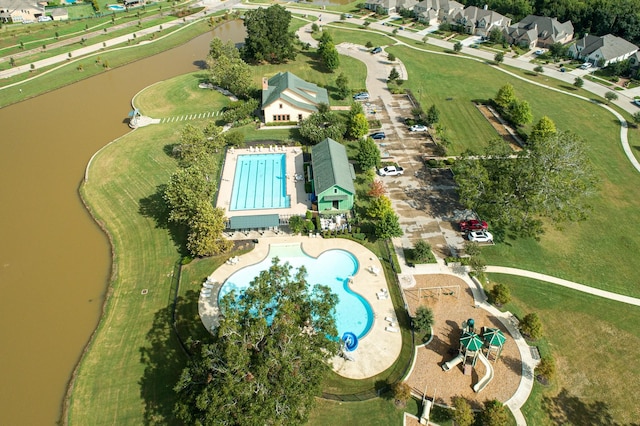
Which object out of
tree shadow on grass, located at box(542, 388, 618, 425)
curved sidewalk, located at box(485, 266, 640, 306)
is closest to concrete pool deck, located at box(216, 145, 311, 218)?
curved sidewalk, located at box(485, 266, 640, 306)

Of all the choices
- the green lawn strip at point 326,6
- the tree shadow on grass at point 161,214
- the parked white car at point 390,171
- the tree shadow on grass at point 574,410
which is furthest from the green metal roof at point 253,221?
the green lawn strip at point 326,6

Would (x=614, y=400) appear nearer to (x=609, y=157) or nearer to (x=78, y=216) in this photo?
(x=609, y=157)

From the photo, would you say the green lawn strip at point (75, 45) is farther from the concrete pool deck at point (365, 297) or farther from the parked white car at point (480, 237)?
the parked white car at point (480, 237)

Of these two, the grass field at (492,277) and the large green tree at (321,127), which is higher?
the large green tree at (321,127)

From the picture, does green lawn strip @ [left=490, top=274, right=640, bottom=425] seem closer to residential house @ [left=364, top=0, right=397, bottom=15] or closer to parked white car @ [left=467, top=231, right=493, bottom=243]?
parked white car @ [left=467, top=231, right=493, bottom=243]

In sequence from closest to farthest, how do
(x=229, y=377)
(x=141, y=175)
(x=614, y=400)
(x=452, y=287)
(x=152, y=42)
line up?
(x=229, y=377), (x=614, y=400), (x=452, y=287), (x=141, y=175), (x=152, y=42)

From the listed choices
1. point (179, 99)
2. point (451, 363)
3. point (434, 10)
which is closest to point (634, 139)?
point (451, 363)

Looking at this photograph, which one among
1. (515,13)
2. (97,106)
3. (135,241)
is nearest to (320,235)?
(135,241)

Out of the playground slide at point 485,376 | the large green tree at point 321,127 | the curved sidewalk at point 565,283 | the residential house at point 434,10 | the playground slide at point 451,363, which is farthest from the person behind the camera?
the residential house at point 434,10
